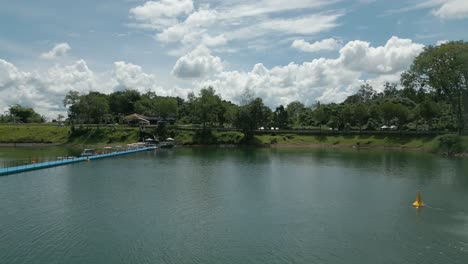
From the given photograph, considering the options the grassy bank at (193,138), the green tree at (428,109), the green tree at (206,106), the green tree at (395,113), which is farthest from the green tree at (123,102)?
the green tree at (428,109)

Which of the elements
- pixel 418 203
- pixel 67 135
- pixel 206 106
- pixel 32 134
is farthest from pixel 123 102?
pixel 418 203

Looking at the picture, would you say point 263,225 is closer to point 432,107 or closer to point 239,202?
point 239,202

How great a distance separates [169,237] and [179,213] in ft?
21.8

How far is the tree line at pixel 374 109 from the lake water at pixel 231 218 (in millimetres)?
48382

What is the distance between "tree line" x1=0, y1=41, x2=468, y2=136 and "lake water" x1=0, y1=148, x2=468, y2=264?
48.4m

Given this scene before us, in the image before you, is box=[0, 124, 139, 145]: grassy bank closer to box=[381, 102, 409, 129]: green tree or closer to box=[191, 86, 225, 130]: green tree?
box=[191, 86, 225, 130]: green tree

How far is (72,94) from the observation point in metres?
136

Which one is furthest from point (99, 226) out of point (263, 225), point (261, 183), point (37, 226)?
point (261, 183)

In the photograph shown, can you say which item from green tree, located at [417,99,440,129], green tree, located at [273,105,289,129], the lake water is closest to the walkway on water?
the lake water

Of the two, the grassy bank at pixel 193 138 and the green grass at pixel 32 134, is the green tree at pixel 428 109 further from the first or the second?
the green grass at pixel 32 134

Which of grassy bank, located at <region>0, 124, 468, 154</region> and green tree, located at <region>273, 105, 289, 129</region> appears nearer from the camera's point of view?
grassy bank, located at <region>0, 124, 468, 154</region>

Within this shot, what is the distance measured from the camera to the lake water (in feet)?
82.4

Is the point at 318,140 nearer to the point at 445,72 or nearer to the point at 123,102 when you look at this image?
the point at 445,72

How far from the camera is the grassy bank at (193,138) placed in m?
115
